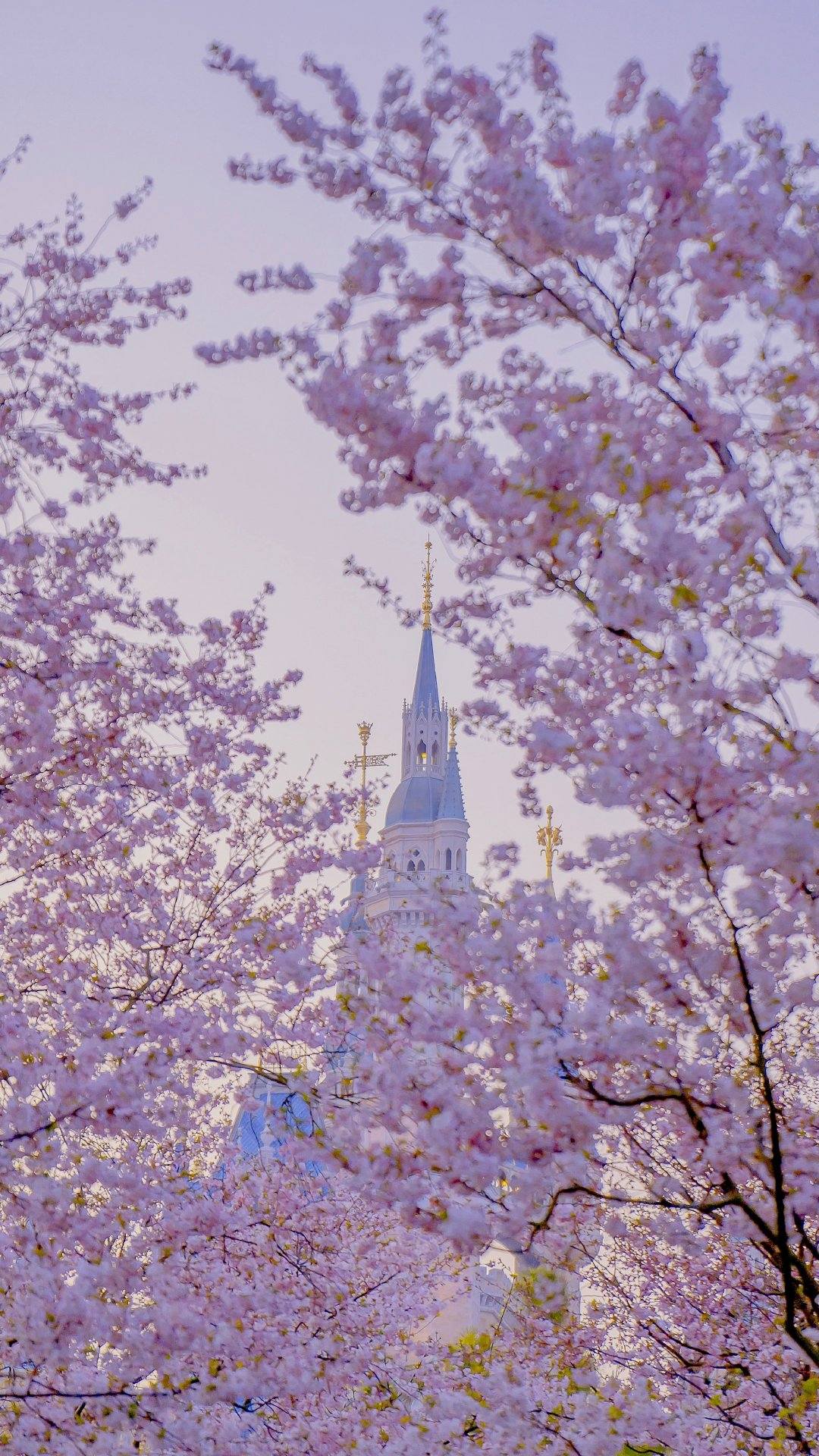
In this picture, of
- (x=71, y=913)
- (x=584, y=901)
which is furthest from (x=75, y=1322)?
(x=71, y=913)

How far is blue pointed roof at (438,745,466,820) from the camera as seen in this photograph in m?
72.1

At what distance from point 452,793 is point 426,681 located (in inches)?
271

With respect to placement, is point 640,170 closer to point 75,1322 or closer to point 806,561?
point 806,561

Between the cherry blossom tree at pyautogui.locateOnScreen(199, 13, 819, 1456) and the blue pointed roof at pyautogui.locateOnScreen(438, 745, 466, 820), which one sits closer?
the cherry blossom tree at pyautogui.locateOnScreen(199, 13, 819, 1456)

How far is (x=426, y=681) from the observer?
75000mm

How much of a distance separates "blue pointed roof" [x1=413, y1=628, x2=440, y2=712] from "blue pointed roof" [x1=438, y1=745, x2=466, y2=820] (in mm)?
3347

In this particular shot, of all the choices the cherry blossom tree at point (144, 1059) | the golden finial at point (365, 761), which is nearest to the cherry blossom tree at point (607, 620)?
the cherry blossom tree at point (144, 1059)

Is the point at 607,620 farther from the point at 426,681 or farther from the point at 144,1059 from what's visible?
the point at 426,681

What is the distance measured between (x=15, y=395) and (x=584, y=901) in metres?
4.47

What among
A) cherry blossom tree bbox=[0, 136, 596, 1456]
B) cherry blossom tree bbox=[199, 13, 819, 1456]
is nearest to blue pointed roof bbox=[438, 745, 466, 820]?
cherry blossom tree bbox=[0, 136, 596, 1456]

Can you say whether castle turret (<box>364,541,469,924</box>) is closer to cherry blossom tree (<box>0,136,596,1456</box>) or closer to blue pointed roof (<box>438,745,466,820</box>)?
blue pointed roof (<box>438,745,466,820</box>)

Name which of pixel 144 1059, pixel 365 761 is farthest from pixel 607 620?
pixel 365 761

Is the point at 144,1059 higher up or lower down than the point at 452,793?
lower down

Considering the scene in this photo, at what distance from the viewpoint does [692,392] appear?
4602mm
